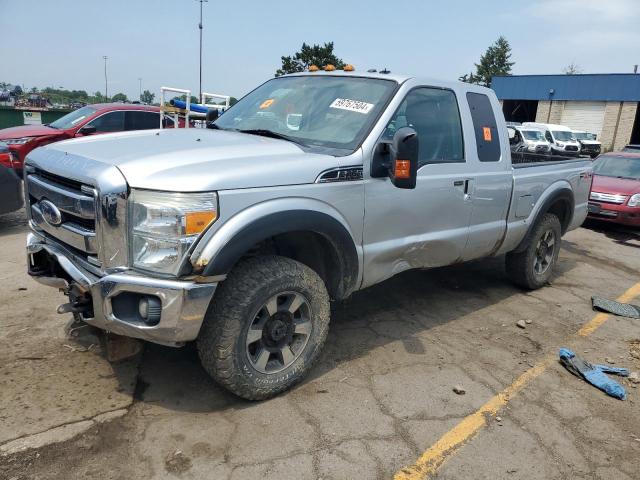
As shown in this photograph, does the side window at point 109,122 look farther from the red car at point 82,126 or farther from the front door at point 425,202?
the front door at point 425,202

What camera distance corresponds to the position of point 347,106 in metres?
3.63

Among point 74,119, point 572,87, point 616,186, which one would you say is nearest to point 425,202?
point 616,186

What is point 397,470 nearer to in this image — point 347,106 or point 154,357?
point 154,357

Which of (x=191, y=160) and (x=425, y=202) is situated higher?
(x=191, y=160)

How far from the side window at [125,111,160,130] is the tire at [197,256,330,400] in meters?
8.39

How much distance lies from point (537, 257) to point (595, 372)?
201cm

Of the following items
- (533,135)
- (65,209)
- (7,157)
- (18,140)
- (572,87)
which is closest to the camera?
(65,209)

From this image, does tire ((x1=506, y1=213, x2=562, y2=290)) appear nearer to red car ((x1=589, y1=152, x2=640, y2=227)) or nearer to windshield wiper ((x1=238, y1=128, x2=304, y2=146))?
windshield wiper ((x1=238, y1=128, x2=304, y2=146))

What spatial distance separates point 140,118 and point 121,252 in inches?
346

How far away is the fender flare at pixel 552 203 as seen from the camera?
5.18 meters

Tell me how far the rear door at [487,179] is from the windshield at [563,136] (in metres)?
26.7

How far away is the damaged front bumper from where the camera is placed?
2566 mm

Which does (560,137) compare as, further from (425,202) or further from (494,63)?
(494,63)

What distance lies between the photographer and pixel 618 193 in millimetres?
9484
